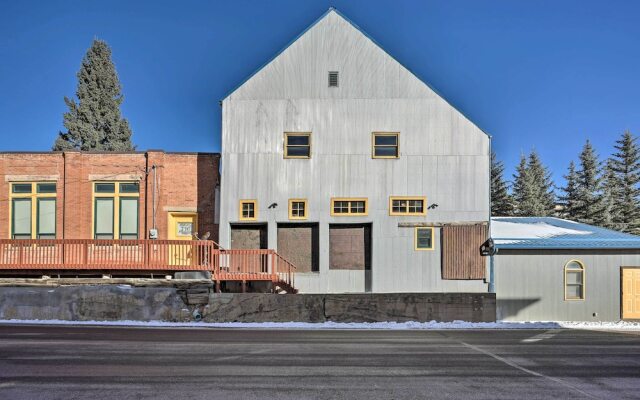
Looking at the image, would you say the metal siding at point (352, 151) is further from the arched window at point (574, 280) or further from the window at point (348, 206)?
the arched window at point (574, 280)

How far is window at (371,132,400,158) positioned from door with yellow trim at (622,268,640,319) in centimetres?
1045

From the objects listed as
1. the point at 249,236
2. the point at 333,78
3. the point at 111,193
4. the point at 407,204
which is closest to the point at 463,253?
the point at 407,204

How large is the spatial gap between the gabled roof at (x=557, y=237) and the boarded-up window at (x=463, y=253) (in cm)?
95

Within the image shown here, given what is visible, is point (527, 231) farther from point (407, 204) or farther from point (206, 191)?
point (206, 191)

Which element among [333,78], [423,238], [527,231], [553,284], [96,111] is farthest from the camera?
[96,111]

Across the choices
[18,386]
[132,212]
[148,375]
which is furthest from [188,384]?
[132,212]

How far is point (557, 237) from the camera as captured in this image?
2175 centimetres

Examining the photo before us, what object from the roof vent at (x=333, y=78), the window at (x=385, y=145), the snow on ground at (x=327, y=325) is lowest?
the snow on ground at (x=327, y=325)

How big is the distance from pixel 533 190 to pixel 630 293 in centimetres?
3146

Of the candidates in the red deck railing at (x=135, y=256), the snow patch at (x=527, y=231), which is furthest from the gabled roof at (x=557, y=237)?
the red deck railing at (x=135, y=256)

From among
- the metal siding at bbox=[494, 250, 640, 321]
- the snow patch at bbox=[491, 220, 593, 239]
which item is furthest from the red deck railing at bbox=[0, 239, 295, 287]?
the snow patch at bbox=[491, 220, 593, 239]

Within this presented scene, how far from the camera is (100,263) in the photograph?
1898 cm

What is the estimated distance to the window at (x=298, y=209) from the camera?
21.1m

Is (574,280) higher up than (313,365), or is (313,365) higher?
(574,280)
